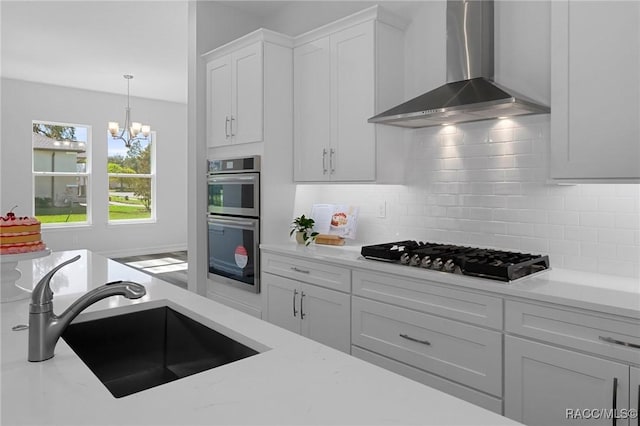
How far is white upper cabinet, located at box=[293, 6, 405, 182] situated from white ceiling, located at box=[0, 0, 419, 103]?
40cm

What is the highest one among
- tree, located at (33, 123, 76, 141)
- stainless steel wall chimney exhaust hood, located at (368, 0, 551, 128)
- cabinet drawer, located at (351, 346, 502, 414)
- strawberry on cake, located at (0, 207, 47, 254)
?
tree, located at (33, 123, 76, 141)

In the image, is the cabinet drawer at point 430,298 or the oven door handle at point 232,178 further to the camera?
the oven door handle at point 232,178

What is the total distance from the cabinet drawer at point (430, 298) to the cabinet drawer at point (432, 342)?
0.04 metres

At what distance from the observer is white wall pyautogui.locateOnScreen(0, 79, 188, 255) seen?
693 cm

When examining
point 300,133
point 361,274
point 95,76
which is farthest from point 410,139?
point 95,76

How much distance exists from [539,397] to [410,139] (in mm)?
1871

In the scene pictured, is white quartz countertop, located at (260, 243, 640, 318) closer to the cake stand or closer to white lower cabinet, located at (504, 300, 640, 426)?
white lower cabinet, located at (504, 300, 640, 426)

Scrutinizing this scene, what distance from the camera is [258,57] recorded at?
3.49 metres

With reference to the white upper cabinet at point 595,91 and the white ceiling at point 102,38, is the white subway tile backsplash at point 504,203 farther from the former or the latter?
the white ceiling at point 102,38

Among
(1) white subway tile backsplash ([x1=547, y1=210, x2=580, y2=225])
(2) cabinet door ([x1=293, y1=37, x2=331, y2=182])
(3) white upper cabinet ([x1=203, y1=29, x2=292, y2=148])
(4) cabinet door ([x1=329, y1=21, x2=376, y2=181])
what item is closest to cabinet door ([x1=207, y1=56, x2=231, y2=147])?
(3) white upper cabinet ([x1=203, y1=29, x2=292, y2=148])

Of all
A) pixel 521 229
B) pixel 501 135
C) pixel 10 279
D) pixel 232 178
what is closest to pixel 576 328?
pixel 521 229

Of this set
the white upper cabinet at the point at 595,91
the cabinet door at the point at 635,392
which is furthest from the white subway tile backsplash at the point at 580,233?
the cabinet door at the point at 635,392

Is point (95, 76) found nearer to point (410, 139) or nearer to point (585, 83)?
point (410, 139)

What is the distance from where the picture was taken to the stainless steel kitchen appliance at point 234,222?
3.54 m
